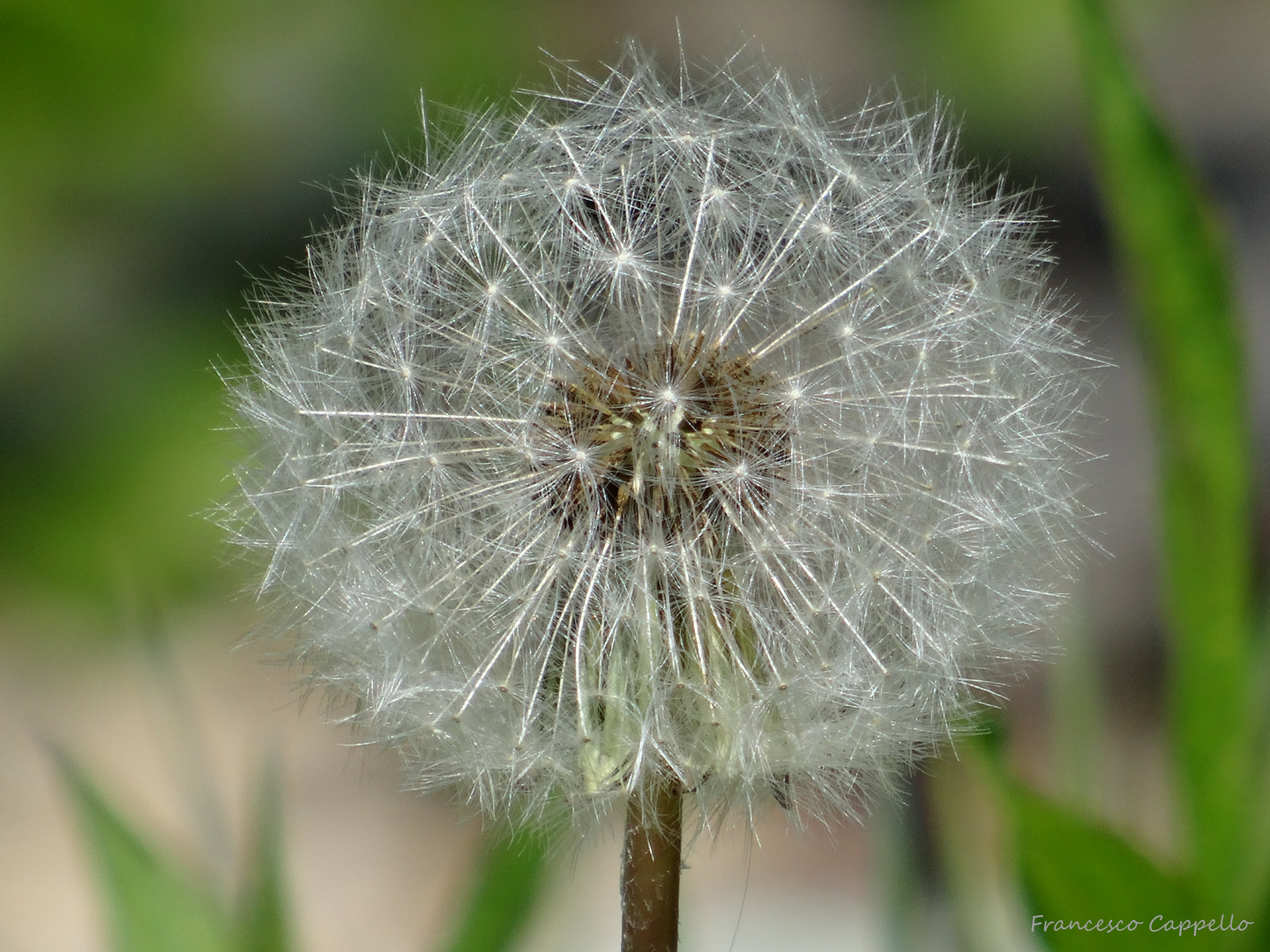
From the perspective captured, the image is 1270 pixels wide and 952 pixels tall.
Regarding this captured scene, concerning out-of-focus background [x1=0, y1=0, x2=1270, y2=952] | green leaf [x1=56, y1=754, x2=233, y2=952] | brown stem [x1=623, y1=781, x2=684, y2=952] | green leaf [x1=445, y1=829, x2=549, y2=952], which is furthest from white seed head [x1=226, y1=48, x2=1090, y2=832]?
A: out-of-focus background [x1=0, y1=0, x2=1270, y2=952]

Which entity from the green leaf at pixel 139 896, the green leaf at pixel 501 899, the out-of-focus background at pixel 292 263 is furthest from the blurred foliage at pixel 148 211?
the green leaf at pixel 501 899

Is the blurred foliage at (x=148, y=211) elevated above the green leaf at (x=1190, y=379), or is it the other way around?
the blurred foliage at (x=148, y=211)

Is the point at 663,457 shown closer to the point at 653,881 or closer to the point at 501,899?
the point at 653,881

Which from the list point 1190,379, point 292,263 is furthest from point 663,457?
point 292,263

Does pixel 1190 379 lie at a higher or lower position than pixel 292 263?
lower

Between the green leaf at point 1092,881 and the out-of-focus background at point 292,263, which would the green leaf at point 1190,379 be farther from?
the out-of-focus background at point 292,263

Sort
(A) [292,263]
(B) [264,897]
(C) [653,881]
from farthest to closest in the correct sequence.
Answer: (A) [292,263] < (B) [264,897] < (C) [653,881]

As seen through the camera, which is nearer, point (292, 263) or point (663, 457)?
point (663, 457)
